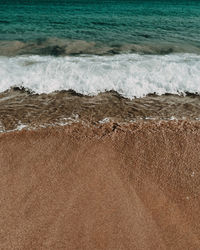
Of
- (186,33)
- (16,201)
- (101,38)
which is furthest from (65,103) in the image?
(186,33)

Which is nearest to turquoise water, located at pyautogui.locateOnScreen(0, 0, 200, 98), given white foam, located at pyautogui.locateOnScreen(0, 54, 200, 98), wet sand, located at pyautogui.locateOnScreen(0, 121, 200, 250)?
white foam, located at pyautogui.locateOnScreen(0, 54, 200, 98)

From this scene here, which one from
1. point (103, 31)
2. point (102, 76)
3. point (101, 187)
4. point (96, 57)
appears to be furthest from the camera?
point (103, 31)

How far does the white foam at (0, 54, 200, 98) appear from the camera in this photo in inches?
181

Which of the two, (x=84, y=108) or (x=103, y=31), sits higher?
(x=103, y=31)

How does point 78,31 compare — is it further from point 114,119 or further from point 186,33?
point 114,119

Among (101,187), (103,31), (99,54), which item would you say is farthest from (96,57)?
(101,187)

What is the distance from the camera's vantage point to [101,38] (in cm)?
849

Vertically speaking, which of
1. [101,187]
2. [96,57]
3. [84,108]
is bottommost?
[101,187]

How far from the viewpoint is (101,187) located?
8.76ft

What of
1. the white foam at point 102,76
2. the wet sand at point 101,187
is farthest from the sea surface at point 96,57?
the wet sand at point 101,187

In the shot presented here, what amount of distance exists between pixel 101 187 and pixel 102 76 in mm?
2794

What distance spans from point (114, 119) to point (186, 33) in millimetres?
7281

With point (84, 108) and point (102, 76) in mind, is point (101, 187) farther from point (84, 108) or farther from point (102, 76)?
point (102, 76)

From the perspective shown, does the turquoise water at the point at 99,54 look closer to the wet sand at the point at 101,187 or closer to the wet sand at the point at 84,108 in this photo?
the wet sand at the point at 84,108
